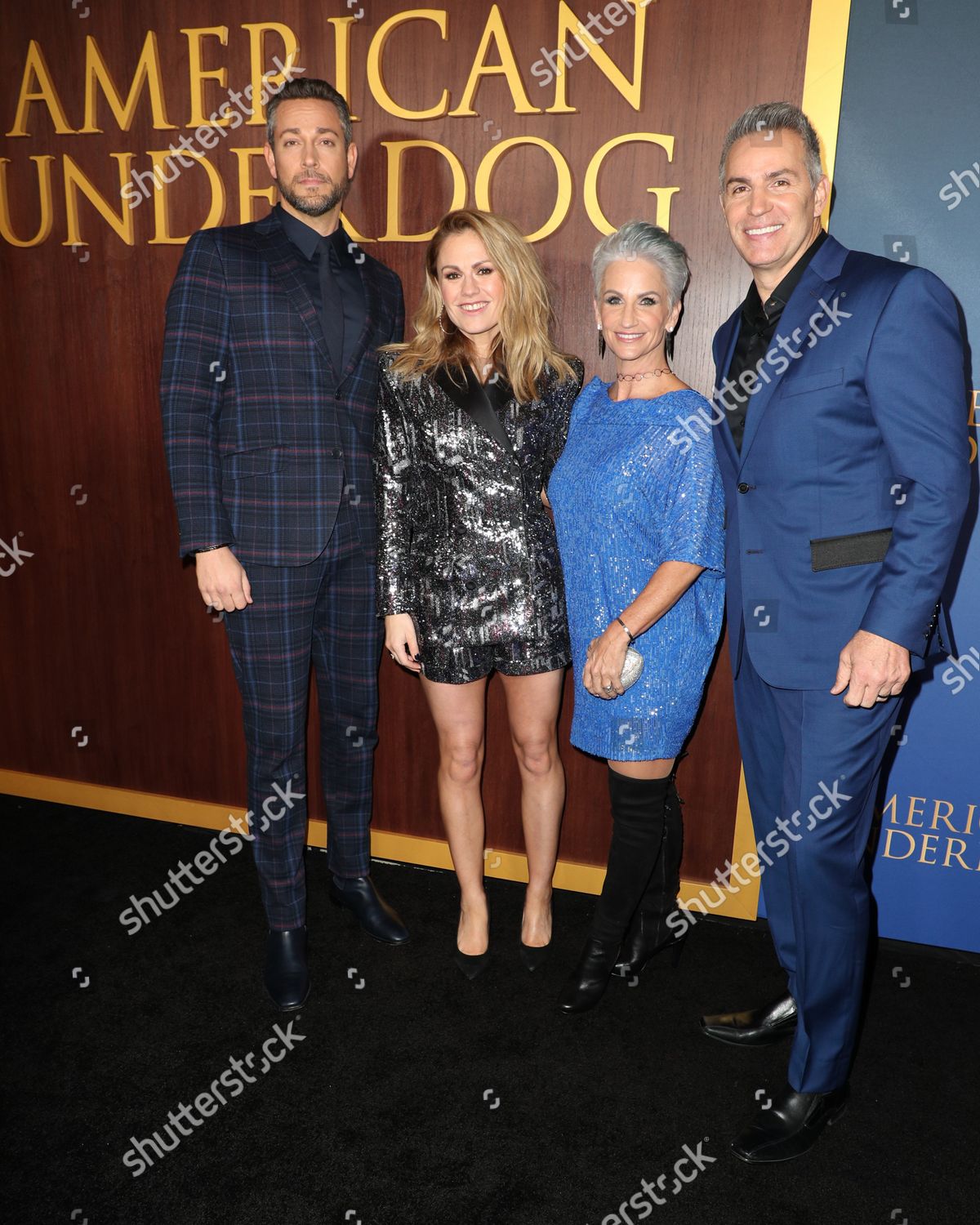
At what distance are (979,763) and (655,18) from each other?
1986 millimetres

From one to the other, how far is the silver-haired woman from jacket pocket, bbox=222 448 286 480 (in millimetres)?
637

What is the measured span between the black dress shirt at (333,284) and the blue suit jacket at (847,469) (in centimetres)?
92

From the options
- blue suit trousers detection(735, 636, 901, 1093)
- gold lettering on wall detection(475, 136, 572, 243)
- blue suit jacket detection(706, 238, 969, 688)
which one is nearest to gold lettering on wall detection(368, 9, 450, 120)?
gold lettering on wall detection(475, 136, 572, 243)

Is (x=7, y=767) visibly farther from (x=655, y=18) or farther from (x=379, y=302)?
(x=655, y=18)

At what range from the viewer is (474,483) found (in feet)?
6.73

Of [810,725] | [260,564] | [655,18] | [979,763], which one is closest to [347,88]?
[655,18]

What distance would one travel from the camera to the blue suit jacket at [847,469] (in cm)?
149

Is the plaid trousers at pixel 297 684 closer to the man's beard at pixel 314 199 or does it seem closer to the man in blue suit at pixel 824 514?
the man's beard at pixel 314 199

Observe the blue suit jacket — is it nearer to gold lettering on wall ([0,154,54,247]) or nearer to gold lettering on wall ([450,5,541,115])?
gold lettering on wall ([450,5,541,115])

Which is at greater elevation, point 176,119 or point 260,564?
point 176,119

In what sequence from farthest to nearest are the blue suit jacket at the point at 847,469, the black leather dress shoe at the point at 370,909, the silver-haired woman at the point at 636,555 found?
1. the black leather dress shoe at the point at 370,909
2. the silver-haired woman at the point at 636,555
3. the blue suit jacket at the point at 847,469

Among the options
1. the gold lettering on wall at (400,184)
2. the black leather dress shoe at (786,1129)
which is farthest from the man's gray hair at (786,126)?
the black leather dress shoe at (786,1129)

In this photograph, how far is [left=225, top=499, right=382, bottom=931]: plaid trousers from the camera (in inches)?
85.5

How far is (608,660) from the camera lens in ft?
6.30
